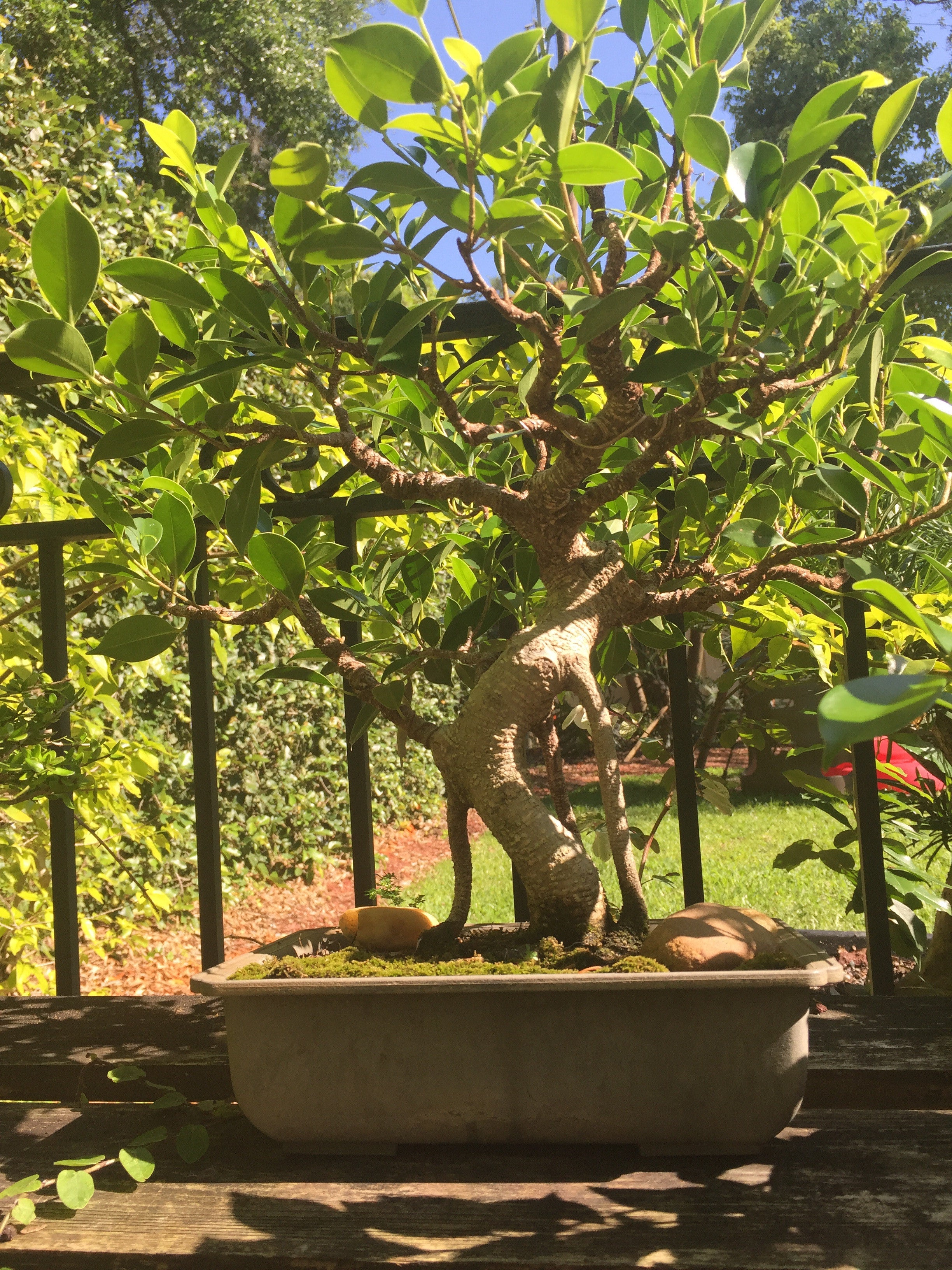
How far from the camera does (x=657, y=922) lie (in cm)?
78

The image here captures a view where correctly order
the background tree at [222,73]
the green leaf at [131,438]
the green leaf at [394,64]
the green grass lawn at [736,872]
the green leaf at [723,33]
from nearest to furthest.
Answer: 1. the green leaf at [394,64]
2. the green leaf at [723,33]
3. the green leaf at [131,438]
4. the green grass lawn at [736,872]
5. the background tree at [222,73]

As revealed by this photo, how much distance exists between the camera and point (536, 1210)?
2.04 ft

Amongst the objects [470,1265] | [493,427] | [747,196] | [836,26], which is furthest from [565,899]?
[836,26]

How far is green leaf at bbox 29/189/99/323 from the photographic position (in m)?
0.57

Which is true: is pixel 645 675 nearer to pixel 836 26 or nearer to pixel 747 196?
pixel 747 196

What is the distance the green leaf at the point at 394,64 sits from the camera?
1.60 feet

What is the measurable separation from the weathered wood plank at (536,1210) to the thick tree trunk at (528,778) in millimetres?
185

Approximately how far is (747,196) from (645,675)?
4787 millimetres

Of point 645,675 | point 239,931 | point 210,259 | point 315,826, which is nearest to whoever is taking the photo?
point 210,259

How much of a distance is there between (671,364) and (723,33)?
0.69ft

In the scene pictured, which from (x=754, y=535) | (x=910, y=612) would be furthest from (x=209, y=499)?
(x=910, y=612)

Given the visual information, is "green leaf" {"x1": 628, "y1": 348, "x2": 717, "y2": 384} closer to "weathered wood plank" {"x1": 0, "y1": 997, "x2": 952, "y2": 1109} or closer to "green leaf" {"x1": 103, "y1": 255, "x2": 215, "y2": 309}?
"green leaf" {"x1": 103, "y1": 255, "x2": 215, "y2": 309}

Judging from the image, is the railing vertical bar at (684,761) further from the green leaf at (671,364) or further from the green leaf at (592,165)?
the green leaf at (592,165)

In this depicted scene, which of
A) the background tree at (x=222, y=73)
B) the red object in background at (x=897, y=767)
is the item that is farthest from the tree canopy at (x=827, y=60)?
the red object in background at (x=897, y=767)
